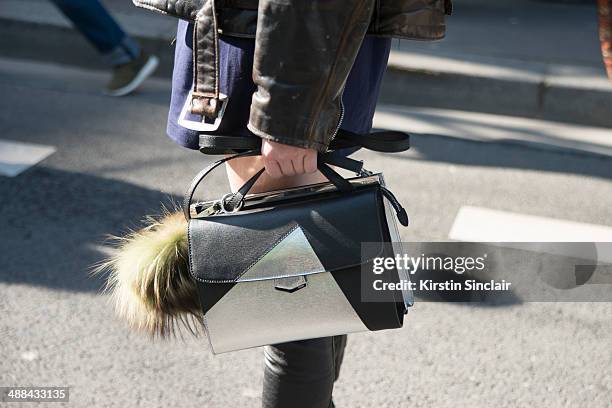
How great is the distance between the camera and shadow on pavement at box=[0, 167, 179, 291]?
3.22 metres

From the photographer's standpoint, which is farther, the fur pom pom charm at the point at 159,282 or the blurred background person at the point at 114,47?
the blurred background person at the point at 114,47

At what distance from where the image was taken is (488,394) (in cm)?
258

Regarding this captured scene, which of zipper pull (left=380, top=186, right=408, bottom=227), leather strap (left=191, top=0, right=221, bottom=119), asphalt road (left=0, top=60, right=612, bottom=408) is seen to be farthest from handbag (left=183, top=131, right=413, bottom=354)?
asphalt road (left=0, top=60, right=612, bottom=408)

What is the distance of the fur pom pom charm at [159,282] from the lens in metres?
1.83

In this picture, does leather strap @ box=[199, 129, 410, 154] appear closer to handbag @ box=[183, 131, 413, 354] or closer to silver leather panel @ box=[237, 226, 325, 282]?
handbag @ box=[183, 131, 413, 354]

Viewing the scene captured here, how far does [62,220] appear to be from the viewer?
3.61 m

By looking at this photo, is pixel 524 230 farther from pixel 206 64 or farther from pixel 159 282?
pixel 206 64

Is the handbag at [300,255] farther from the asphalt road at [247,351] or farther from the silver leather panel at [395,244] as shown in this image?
the asphalt road at [247,351]

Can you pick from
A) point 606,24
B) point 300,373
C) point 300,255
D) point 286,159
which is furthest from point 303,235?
point 606,24

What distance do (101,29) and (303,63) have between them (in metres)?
3.98

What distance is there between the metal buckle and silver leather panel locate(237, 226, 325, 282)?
25cm

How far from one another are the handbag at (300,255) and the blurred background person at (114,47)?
12.0 ft

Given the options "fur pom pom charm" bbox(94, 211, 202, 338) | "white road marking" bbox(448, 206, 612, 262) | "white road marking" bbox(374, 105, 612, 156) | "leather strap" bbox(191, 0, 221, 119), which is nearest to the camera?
"leather strap" bbox(191, 0, 221, 119)

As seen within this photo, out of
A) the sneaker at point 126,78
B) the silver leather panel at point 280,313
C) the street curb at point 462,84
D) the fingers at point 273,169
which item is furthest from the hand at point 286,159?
the sneaker at point 126,78
